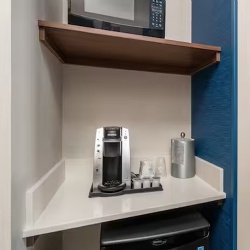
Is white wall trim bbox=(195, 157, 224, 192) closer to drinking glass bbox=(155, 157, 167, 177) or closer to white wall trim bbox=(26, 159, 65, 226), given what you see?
drinking glass bbox=(155, 157, 167, 177)

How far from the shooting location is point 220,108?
0.94m

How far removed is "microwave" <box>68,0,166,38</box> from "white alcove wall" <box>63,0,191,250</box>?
36 cm

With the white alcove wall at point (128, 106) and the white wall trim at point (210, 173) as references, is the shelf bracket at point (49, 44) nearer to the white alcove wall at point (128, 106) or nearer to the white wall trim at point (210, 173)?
the white alcove wall at point (128, 106)

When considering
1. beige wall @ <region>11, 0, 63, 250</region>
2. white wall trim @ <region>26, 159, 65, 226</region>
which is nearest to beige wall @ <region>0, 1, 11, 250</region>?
beige wall @ <region>11, 0, 63, 250</region>

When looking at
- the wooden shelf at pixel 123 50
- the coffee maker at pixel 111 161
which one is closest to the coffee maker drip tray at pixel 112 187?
the coffee maker at pixel 111 161

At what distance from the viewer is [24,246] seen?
24.4 inches

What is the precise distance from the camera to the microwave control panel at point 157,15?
88 cm

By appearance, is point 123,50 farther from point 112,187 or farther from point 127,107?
point 112,187

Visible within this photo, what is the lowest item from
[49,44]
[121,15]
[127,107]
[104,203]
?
[104,203]

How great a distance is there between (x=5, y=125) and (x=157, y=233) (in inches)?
28.5

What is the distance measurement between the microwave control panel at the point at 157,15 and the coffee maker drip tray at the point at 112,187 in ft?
2.61

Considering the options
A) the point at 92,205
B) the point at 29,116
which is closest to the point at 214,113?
the point at 92,205

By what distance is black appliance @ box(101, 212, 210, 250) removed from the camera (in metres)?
0.75

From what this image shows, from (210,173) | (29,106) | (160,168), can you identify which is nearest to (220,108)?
(210,173)
